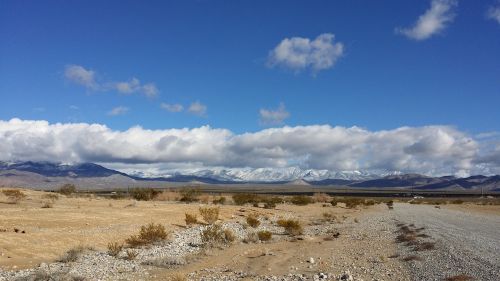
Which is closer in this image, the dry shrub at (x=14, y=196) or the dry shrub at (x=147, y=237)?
the dry shrub at (x=147, y=237)

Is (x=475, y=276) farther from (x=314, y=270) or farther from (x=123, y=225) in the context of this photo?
(x=123, y=225)

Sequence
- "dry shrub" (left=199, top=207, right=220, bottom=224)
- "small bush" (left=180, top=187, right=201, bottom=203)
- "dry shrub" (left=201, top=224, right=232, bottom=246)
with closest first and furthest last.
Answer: "dry shrub" (left=201, top=224, right=232, bottom=246) < "dry shrub" (left=199, top=207, right=220, bottom=224) < "small bush" (left=180, top=187, right=201, bottom=203)

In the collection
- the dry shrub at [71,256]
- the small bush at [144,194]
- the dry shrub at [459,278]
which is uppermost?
the small bush at [144,194]

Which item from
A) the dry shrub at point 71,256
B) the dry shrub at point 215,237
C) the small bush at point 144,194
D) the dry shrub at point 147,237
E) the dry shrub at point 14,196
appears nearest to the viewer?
the dry shrub at point 71,256

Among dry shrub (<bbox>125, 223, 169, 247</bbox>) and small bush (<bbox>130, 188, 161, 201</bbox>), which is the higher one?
small bush (<bbox>130, 188, 161, 201</bbox>)

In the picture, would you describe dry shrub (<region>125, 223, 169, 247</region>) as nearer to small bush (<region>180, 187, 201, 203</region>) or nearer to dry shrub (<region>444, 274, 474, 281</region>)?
dry shrub (<region>444, 274, 474, 281</region>)

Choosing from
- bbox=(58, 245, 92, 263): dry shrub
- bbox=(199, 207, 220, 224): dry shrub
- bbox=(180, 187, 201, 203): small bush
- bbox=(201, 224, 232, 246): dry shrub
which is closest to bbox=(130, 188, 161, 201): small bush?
bbox=(180, 187, 201, 203): small bush

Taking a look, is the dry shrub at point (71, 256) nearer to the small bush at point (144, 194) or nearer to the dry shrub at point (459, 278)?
the dry shrub at point (459, 278)

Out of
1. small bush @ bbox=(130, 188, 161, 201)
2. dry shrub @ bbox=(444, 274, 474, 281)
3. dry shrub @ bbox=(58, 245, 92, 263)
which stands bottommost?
dry shrub @ bbox=(58, 245, 92, 263)

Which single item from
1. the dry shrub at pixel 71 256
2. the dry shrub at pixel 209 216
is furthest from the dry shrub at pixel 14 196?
the dry shrub at pixel 71 256

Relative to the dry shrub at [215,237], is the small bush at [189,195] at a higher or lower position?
higher

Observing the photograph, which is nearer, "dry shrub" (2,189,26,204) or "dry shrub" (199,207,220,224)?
"dry shrub" (199,207,220,224)

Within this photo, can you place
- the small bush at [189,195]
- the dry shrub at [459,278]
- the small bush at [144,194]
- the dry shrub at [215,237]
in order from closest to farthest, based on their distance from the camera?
the dry shrub at [459,278], the dry shrub at [215,237], the small bush at [189,195], the small bush at [144,194]

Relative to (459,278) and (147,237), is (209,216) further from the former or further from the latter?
(459,278)
